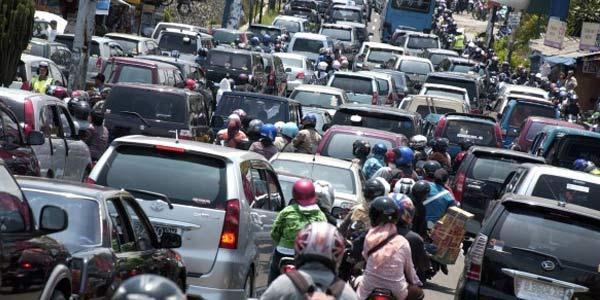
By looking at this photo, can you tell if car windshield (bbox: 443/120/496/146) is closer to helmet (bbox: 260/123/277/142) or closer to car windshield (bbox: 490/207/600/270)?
helmet (bbox: 260/123/277/142)

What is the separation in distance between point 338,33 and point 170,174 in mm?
45046

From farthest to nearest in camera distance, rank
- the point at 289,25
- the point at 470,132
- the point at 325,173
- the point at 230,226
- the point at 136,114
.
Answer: the point at 289,25 → the point at 470,132 → the point at 136,114 → the point at 325,173 → the point at 230,226

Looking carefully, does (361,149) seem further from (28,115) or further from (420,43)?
(420,43)

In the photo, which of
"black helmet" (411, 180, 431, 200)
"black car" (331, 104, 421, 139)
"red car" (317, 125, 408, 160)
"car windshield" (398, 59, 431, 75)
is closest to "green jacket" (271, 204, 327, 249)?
"black helmet" (411, 180, 431, 200)

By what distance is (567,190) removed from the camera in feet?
50.1

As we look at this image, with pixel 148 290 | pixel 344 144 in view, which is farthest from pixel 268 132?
pixel 148 290

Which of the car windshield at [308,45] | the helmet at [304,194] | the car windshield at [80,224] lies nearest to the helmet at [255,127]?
the helmet at [304,194]

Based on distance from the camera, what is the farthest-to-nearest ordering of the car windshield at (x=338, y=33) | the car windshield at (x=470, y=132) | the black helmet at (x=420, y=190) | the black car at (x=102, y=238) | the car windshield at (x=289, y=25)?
the car windshield at (x=289, y=25) < the car windshield at (x=338, y=33) < the car windshield at (x=470, y=132) < the black helmet at (x=420, y=190) < the black car at (x=102, y=238)

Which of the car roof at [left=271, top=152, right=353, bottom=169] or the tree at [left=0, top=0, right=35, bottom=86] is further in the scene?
the tree at [left=0, top=0, right=35, bottom=86]

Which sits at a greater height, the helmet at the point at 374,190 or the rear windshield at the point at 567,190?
the helmet at the point at 374,190

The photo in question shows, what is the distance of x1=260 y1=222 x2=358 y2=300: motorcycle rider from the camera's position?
6.51 meters

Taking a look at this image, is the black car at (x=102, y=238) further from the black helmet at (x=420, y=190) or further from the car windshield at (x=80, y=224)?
the black helmet at (x=420, y=190)

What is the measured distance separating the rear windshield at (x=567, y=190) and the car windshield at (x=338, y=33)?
131ft

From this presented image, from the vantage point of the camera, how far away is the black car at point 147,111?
19484 millimetres
